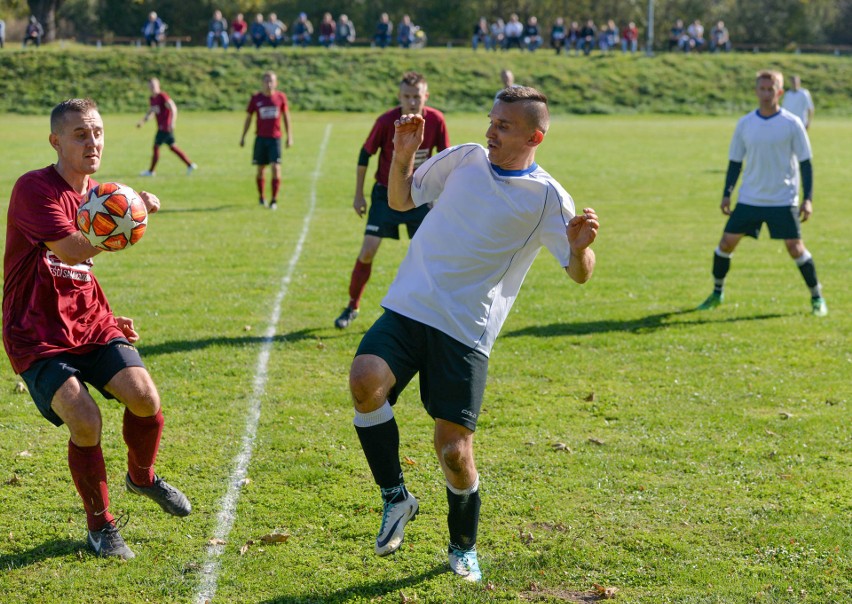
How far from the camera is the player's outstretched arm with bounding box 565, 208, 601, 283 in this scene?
446cm

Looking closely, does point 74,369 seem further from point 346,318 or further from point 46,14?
point 46,14

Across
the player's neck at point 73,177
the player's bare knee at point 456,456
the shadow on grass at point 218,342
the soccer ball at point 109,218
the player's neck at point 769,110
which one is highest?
the player's neck at point 769,110

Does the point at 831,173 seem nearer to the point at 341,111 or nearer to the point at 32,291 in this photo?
the point at 32,291

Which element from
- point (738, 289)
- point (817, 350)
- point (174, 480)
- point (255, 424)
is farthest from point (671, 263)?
point (174, 480)

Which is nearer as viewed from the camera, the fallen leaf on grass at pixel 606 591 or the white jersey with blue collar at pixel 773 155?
the fallen leaf on grass at pixel 606 591

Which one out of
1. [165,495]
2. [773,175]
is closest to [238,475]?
[165,495]

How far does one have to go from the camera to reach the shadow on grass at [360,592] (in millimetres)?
4516

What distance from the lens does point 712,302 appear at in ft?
35.0

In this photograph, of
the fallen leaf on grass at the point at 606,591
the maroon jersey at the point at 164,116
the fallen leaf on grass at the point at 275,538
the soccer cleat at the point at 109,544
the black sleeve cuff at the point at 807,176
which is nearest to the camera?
the fallen leaf on grass at the point at 606,591

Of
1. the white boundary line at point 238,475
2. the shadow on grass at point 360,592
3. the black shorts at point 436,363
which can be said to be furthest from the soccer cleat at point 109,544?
the black shorts at point 436,363

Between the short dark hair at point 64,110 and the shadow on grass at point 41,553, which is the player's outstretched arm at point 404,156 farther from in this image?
the shadow on grass at point 41,553

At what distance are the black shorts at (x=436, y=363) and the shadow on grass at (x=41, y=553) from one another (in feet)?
6.14

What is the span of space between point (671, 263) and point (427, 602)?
9.52 meters

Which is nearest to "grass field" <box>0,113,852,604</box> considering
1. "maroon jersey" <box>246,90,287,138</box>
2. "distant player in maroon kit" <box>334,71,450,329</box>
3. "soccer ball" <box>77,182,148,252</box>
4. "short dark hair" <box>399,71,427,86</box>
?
"distant player in maroon kit" <box>334,71,450,329</box>
